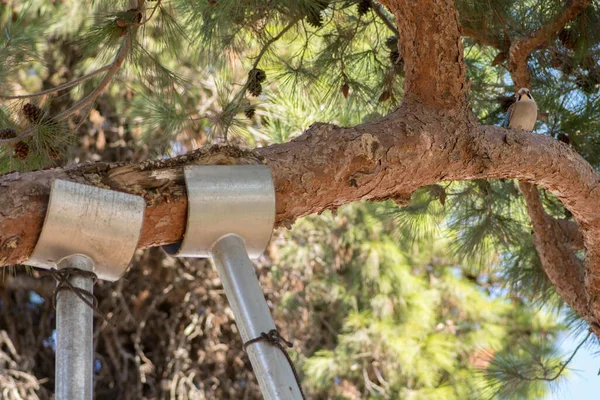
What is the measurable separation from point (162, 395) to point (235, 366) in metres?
0.31

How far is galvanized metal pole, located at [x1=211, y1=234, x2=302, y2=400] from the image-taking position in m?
0.78

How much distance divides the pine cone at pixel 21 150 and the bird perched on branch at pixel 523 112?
0.96 m

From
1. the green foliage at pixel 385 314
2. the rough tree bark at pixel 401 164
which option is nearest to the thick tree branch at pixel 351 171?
the rough tree bark at pixel 401 164

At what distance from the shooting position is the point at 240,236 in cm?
86

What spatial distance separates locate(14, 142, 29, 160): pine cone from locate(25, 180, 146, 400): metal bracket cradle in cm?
59

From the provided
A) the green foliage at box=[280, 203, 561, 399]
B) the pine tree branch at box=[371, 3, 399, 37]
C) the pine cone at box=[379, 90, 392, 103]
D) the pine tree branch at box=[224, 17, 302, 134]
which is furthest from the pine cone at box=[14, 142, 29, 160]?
the green foliage at box=[280, 203, 561, 399]

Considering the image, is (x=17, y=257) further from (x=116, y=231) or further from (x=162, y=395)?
(x=162, y=395)

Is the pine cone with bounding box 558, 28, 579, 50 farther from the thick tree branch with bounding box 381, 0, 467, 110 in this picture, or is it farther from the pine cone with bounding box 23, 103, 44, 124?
the pine cone with bounding box 23, 103, 44, 124

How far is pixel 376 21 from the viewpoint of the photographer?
1948 mm

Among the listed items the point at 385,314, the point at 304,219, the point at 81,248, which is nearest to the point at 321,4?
the point at 81,248

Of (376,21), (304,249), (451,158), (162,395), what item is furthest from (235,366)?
(451,158)

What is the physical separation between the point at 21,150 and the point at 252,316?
0.70 m

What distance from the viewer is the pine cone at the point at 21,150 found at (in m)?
1.34

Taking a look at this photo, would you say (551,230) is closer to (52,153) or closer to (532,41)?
(532,41)
